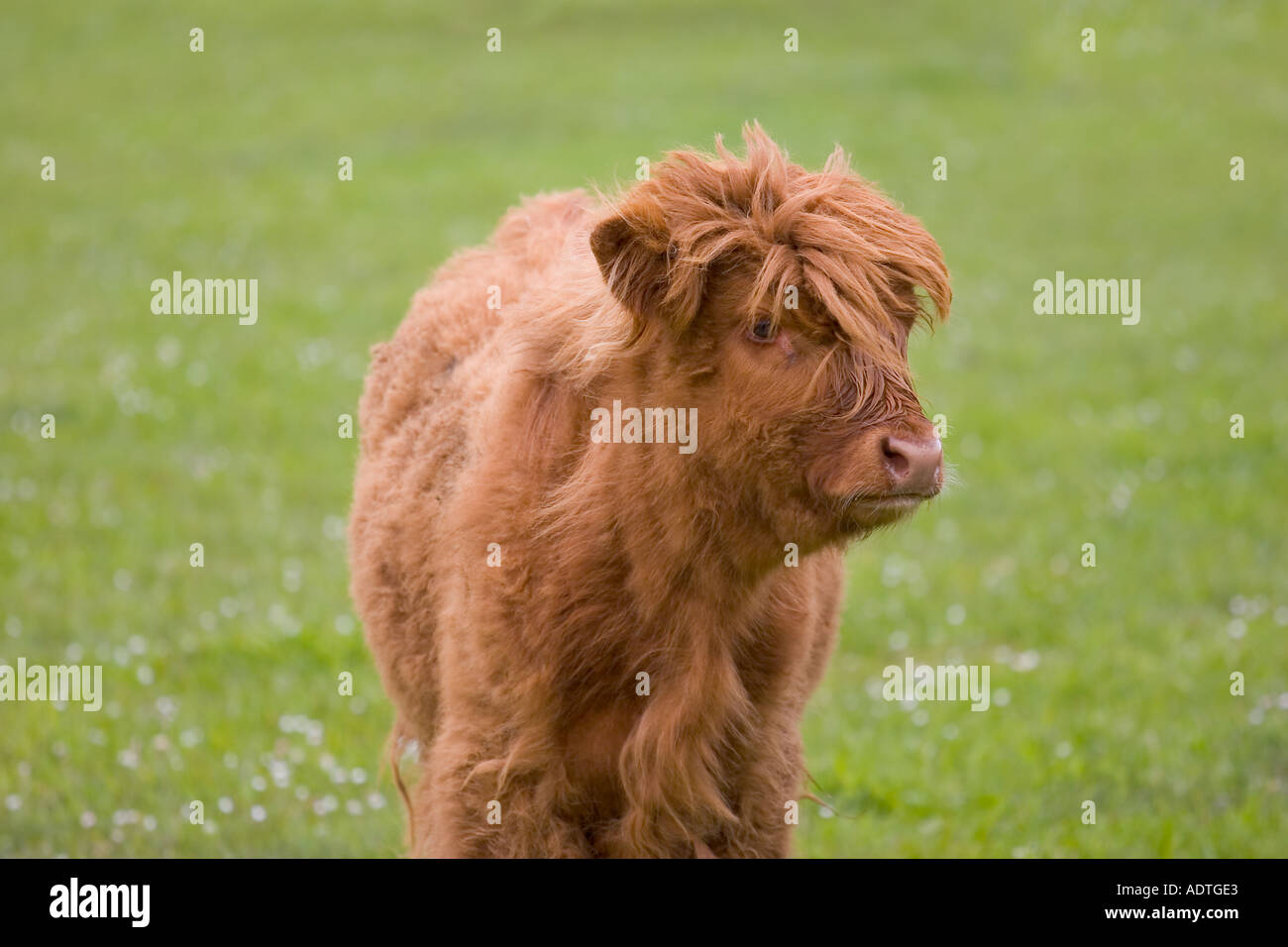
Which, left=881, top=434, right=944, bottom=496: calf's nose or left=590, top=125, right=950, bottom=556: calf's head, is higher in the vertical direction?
left=590, top=125, right=950, bottom=556: calf's head

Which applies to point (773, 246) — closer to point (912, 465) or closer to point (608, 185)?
point (912, 465)

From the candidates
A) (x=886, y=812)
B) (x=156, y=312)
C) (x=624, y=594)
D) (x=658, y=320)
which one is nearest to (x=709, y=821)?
(x=624, y=594)

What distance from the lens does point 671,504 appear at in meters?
4.76

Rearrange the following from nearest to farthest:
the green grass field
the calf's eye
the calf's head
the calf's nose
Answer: the calf's nose < the calf's head < the calf's eye < the green grass field

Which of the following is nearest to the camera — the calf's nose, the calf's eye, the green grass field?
the calf's nose

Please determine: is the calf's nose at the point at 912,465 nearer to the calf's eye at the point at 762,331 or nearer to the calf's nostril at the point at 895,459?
the calf's nostril at the point at 895,459

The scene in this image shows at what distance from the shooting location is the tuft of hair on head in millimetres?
4449

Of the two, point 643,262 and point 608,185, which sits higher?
point 608,185

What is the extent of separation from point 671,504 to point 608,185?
194 cm

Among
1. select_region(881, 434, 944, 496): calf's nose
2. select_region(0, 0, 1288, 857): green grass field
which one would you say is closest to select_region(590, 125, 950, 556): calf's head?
select_region(881, 434, 944, 496): calf's nose

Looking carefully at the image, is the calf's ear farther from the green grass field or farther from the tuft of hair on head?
the green grass field

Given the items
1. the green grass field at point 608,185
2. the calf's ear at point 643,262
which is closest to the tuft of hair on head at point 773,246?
the calf's ear at point 643,262

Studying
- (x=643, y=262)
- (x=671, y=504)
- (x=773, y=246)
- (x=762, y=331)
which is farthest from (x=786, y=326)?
(x=671, y=504)

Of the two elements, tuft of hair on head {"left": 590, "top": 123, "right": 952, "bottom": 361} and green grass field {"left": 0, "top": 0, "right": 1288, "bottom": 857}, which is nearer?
tuft of hair on head {"left": 590, "top": 123, "right": 952, "bottom": 361}
